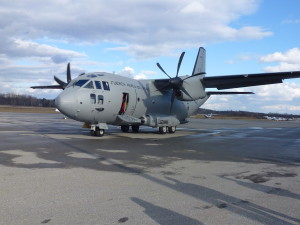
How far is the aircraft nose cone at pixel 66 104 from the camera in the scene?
1562cm

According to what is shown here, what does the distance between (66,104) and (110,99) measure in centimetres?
309

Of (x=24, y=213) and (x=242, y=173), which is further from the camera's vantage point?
(x=242, y=173)

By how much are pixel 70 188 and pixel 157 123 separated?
15.0 m

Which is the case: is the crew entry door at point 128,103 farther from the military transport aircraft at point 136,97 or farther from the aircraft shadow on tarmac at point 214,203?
the aircraft shadow on tarmac at point 214,203

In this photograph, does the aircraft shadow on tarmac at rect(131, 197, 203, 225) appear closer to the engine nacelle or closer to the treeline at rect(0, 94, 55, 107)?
the engine nacelle

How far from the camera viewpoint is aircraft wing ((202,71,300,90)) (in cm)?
1918

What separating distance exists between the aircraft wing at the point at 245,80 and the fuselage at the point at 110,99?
1055 millimetres

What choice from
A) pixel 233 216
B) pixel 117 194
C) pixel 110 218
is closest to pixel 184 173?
pixel 117 194

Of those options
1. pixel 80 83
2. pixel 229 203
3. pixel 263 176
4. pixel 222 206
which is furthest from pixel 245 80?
pixel 222 206

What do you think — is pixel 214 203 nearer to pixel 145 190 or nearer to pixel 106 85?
pixel 145 190

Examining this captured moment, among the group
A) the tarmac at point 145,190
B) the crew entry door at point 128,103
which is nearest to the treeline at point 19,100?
the crew entry door at point 128,103

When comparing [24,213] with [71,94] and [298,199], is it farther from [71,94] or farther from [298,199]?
[71,94]

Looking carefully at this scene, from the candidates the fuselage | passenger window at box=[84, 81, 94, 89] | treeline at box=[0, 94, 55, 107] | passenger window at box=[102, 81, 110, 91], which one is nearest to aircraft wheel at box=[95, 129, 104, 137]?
the fuselage

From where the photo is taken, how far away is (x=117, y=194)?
5723mm
